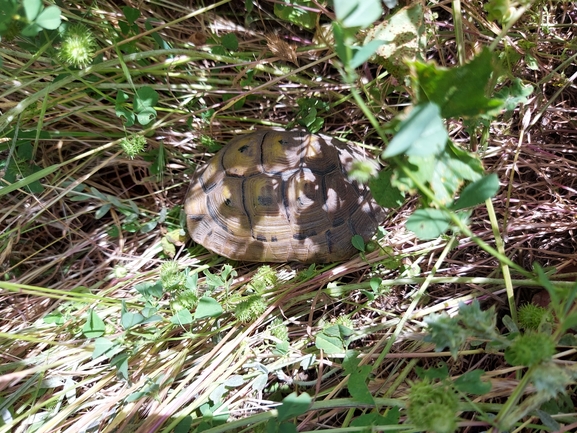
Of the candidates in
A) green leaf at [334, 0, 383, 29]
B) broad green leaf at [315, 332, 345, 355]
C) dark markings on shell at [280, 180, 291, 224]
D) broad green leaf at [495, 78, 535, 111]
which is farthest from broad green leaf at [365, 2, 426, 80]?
broad green leaf at [315, 332, 345, 355]

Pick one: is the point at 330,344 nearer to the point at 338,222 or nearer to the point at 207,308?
the point at 207,308

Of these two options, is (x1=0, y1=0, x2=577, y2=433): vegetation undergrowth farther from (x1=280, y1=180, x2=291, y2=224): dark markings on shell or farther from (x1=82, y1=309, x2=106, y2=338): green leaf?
(x1=280, y1=180, x2=291, y2=224): dark markings on shell

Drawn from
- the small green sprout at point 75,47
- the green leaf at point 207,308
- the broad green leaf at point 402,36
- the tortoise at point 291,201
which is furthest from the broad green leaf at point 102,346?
the broad green leaf at point 402,36

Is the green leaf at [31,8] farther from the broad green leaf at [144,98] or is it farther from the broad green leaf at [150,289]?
the broad green leaf at [150,289]

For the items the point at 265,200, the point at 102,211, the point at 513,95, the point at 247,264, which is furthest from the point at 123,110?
the point at 513,95

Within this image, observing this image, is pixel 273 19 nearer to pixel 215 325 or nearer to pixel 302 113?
pixel 302 113

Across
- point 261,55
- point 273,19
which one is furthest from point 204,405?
point 273,19
